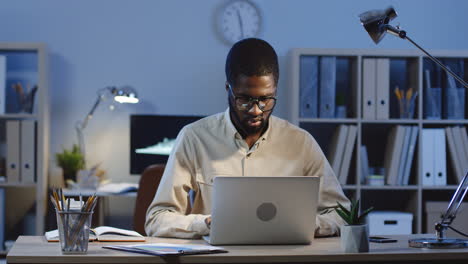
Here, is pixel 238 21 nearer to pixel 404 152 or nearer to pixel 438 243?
pixel 404 152

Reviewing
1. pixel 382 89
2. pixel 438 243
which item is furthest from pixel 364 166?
pixel 438 243

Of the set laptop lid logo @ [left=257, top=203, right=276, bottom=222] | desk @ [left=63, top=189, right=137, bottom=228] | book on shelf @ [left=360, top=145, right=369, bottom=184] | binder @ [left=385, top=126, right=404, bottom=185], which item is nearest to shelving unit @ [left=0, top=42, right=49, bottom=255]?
desk @ [left=63, top=189, right=137, bottom=228]

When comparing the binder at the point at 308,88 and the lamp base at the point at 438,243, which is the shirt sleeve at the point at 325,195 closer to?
the lamp base at the point at 438,243

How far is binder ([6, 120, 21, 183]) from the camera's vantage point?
14.6 ft

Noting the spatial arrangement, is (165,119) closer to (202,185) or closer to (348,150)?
(348,150)

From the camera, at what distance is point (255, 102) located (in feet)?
7.62

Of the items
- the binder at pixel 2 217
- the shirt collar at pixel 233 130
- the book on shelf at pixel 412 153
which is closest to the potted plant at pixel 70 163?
the binder at pixel 2 217

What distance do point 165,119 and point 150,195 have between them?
1.35 meters

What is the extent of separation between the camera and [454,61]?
4594 mm

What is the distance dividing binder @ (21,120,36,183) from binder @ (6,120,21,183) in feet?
0.10

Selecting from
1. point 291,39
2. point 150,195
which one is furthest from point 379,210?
point 150,195

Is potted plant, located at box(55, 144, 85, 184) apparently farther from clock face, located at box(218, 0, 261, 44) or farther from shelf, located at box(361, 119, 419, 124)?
shelf, located at box(361, 119, 419, 124)

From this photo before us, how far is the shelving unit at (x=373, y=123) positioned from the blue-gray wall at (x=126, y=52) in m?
0.29

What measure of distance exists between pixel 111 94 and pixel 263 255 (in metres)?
2.98
